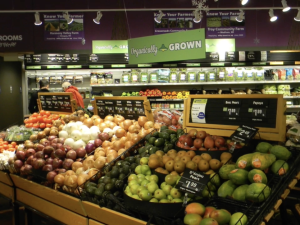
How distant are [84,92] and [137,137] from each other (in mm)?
6012

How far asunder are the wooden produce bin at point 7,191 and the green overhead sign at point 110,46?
6016 mm

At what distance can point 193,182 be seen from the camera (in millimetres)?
1818

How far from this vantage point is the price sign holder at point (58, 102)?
5.21m

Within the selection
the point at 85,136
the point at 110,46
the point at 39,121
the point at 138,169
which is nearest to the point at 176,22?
the point at 110,46

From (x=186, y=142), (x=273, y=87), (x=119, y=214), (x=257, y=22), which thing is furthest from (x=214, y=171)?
(x=257, y=22)

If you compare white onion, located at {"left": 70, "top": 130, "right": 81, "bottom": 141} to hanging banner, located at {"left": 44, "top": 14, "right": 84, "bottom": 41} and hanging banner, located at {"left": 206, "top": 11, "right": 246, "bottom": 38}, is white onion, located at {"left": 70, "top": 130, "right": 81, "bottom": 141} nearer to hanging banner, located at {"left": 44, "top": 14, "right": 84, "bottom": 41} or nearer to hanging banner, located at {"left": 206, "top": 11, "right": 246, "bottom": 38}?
hanging banner, located at {"left": 44, "top": 14, "right": 84, "bottom": 41}

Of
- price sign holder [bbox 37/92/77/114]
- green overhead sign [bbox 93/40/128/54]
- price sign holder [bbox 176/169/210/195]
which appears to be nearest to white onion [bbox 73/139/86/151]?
price sign holder [bbox 176/169/210/195]

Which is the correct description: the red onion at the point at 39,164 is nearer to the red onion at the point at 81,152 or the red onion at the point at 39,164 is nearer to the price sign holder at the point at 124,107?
the red onion at the point at 81,152

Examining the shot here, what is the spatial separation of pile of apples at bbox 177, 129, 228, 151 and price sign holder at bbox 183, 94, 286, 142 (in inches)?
11.1

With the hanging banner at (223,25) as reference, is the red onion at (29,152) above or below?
below

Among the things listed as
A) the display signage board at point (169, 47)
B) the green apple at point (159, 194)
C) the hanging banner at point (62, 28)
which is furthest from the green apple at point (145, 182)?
the hanging banner at point (62, 28)

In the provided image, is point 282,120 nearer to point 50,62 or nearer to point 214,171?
point 214,171

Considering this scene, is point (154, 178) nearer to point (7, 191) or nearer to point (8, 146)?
point (7, 191)

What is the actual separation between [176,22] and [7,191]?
24.8 feet
